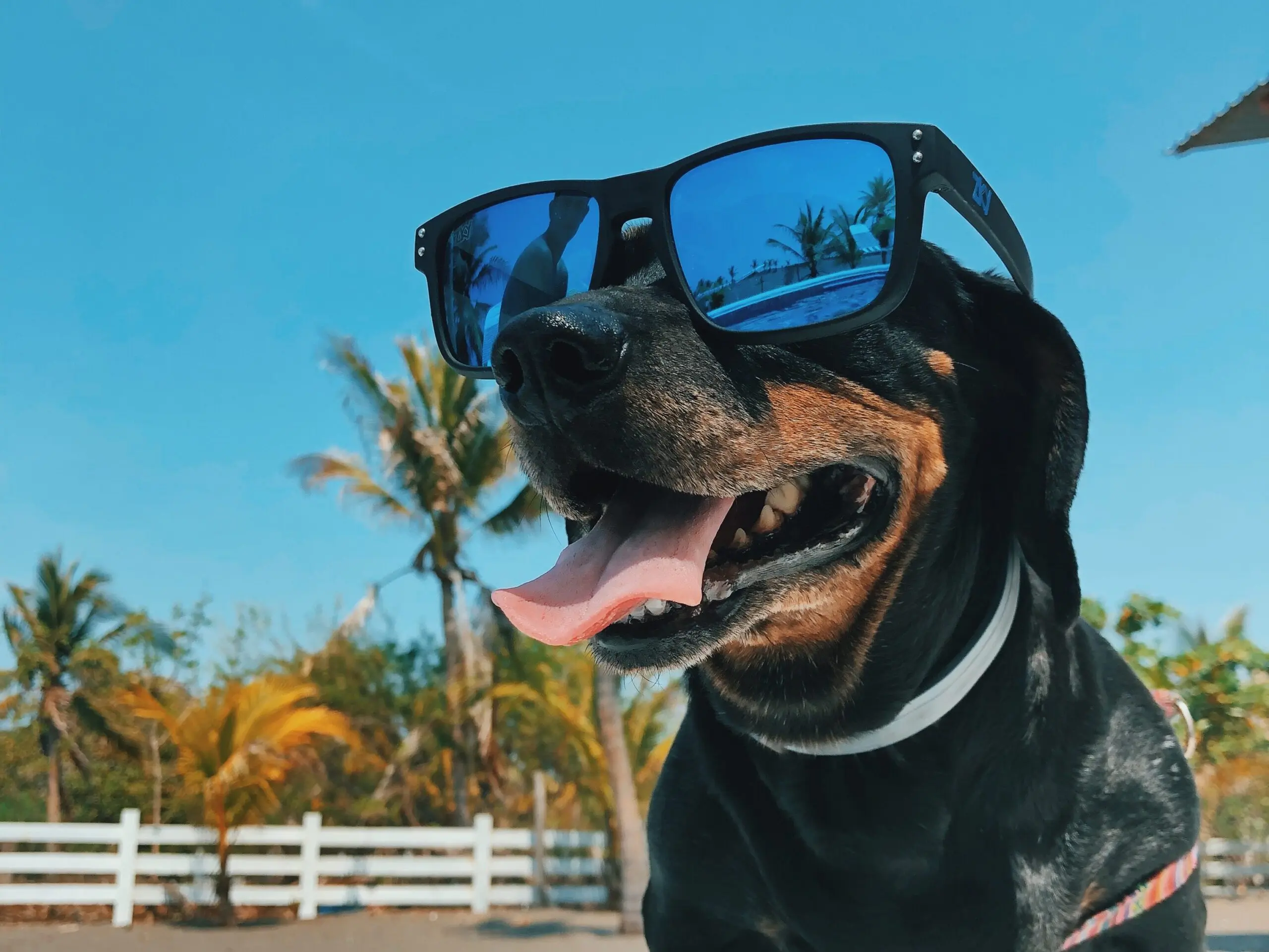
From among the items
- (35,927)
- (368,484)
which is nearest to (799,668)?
(35,927)

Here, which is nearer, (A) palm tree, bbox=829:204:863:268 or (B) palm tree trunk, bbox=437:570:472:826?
(A) palm tree, bbox=829:204:863:268

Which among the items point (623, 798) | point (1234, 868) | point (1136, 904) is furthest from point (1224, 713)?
point (1136, 904)

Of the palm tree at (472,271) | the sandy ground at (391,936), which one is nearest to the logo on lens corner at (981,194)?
the palm tree at (472,271)

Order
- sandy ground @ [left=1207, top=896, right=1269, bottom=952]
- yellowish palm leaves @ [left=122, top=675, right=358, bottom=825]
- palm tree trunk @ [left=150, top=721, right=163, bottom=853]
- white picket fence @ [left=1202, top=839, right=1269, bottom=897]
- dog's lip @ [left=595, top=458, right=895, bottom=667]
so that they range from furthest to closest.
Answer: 1. white picket fence @ [left=1202, top=839, right=1269, bottom=897]
2. palm tree trunk @ [left=150, top=721, right=163, bottom=853]
3. yellowish palm leaves @ [left=122, top=675, right=358, bottom=825]
4. sandy ground @ [left=1207, top=896, right=1269, bottom=952]
5. dog's lip @ [left=595, top=458, right=895, bottom=667]

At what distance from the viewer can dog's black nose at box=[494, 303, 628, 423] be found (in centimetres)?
146

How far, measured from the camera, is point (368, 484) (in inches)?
738

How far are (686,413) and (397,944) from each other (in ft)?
43.7

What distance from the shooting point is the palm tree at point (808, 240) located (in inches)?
67.9

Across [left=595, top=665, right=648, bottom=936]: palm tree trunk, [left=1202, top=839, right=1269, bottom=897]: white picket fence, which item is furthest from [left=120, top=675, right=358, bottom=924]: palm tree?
[left=1202, top=839, right=1269, bottom=897]: white picket fence

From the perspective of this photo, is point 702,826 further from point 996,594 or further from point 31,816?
point 31,816

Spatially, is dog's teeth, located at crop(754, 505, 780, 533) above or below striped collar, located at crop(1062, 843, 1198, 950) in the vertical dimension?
above

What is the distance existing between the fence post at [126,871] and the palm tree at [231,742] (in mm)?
864

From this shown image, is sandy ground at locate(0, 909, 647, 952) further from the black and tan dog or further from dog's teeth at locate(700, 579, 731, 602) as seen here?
dog's teeth at locate(700, 579, 731, 602)

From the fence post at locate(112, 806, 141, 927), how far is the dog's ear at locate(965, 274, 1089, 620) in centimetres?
1576
